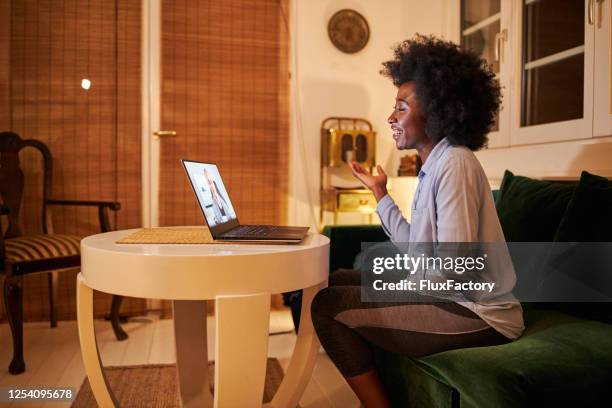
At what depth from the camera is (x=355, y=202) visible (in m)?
3.19

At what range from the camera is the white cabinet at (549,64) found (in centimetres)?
201

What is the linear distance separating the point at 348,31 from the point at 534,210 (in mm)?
2061

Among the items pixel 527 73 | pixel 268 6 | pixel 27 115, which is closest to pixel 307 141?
pixel 268 6

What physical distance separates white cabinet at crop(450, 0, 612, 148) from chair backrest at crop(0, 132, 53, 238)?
2386 mm

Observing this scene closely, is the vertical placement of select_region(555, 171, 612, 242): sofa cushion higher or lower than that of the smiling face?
lower

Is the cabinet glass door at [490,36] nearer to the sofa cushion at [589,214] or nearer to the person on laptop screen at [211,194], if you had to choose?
the sofa cushion at [589,214]

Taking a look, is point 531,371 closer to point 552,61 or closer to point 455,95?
point 455,95

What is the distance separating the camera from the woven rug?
183 cm

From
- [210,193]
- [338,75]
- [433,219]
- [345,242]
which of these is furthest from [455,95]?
[338,75]

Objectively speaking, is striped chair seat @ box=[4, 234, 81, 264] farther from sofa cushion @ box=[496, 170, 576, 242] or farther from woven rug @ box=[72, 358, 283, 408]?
sofa cushion @ box=[496, 170, 576, 242]

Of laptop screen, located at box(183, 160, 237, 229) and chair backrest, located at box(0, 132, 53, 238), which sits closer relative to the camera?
laptop screen, located at box(183, 160, 237, 229)

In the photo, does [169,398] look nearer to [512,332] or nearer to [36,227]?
[512,332]

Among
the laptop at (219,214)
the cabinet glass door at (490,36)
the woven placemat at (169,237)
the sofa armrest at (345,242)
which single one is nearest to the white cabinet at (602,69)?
the cabinet glass door at (490,36)

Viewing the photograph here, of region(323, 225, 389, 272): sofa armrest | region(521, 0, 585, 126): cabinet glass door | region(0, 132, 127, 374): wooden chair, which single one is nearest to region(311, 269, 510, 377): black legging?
region(323, 225, 389, 272): sofa armrest
